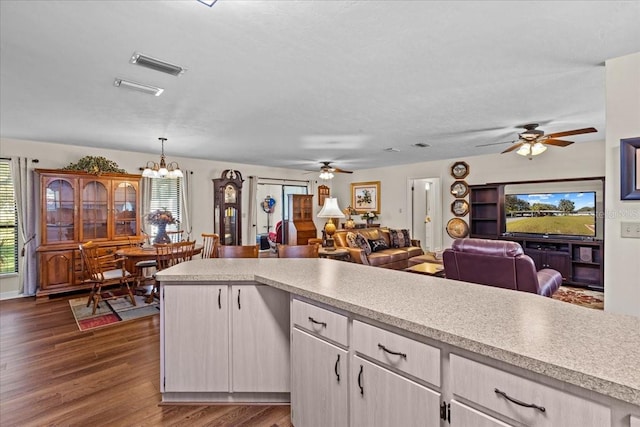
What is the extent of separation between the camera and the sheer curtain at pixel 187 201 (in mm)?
6242

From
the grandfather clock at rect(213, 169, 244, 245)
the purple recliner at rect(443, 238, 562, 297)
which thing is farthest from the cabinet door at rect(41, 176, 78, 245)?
the purple recliner at rect(443, 238, 562, 297)

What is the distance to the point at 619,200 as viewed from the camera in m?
2.19

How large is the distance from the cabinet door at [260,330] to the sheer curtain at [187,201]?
4.73 meters

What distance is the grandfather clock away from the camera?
6.67 m

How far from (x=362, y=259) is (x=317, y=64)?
12.0ft

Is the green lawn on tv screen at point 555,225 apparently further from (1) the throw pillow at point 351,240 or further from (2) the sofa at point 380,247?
(1) the throw pillow at point 351,240

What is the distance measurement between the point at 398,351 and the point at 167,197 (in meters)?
5.90

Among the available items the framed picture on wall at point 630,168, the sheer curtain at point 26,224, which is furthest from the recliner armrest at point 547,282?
the sheer curtain at point 26,224

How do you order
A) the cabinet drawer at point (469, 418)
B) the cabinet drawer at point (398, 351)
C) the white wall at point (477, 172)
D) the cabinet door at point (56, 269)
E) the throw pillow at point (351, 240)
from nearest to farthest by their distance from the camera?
the cabinet drawer at point (469, 418), the cabinet drawer at point (398, 351), the cabinet door at point (56, 269), the white wall at point (477, 172), the throw pillow at point (351, 240)

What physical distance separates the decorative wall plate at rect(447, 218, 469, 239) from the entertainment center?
9.9 inches

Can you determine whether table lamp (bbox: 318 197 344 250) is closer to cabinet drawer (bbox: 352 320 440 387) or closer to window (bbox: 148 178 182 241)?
window (bbox: 148 178 182 241)

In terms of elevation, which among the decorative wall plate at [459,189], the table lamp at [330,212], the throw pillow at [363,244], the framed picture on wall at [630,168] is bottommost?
the throw pillow at [363,244]

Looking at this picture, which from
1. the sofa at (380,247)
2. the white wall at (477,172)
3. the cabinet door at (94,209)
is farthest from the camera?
the sofa at (380,247)

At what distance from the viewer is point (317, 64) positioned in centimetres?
234
